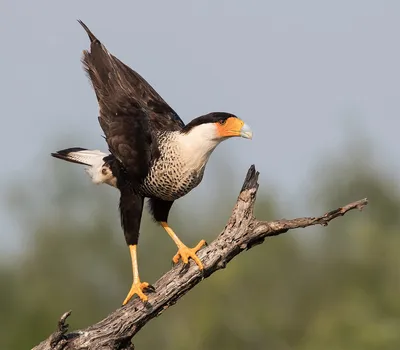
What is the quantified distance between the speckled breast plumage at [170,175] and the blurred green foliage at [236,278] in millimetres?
14362

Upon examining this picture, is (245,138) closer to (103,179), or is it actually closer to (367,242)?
(103,179)

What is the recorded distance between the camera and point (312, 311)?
34.1 m

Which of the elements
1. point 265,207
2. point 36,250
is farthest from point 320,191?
point 36,250

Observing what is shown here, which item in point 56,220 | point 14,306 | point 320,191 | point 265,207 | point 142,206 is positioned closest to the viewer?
point 142,206

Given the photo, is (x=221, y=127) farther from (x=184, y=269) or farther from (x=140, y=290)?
(x=140, y=290)

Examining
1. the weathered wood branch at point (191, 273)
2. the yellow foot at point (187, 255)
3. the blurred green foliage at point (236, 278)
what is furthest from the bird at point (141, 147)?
the blurred green foliage at point (236, 278)

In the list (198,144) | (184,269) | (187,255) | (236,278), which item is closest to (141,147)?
(198,144)

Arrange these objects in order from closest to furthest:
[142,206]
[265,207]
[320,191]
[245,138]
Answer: [245,138] < [142,206] < [265,207] < [320,191]

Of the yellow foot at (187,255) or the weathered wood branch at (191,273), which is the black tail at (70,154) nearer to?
the yellow foot at (187,255)

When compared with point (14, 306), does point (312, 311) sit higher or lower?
lower

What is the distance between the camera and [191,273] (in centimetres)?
1027

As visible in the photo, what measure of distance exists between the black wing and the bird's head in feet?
2.36

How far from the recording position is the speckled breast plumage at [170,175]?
11.0 m

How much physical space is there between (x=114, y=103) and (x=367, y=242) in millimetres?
24067
